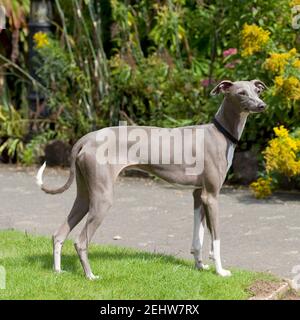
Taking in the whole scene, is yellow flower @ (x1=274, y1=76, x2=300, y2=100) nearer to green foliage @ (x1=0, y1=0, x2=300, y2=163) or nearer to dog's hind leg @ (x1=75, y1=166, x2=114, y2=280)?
green foliage @ (x1=0, y1=0, x2=300, y2=163)

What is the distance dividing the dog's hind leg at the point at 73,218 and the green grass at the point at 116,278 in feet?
0.54

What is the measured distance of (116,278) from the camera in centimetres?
641

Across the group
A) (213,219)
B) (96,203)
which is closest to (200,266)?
(213,219)

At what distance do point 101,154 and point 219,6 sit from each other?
5638 millimetres

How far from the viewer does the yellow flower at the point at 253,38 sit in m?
10.2

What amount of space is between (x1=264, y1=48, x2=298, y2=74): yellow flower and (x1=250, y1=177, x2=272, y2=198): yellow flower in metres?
1.39

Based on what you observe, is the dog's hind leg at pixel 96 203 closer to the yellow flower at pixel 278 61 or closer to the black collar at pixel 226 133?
the black collar at pixel 226 133

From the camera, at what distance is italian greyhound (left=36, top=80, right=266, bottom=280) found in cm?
639

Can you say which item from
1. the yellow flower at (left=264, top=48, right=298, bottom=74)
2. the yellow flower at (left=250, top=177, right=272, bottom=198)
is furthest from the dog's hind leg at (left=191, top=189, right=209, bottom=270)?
the yellow flower at (left=264, top=48, right=298, bottom=74)

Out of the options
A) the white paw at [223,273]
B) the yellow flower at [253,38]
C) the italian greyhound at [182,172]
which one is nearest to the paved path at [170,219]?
the white paw at [223,273]

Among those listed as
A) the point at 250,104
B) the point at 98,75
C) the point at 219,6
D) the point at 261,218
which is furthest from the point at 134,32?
the point at 250,104

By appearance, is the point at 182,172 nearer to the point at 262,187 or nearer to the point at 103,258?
the point at 103,258

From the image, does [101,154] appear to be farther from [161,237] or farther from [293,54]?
[293,54]

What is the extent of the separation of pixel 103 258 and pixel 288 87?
4000 millimetres
